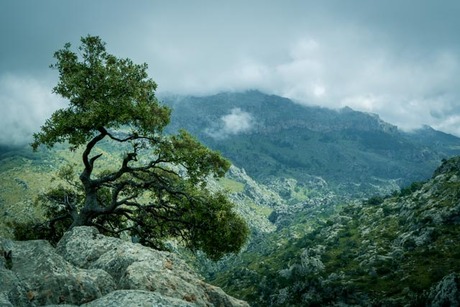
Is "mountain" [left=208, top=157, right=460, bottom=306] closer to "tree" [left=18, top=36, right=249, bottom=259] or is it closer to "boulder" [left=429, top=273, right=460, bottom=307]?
"boulder" [left=429, top=273, right=460, bottom=307]

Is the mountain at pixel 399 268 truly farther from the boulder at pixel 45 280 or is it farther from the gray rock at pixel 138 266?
the boulder at pixel 45 280

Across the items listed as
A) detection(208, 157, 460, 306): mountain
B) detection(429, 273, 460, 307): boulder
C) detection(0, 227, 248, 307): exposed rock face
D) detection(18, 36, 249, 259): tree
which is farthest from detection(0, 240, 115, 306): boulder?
detection(208, 157, 460, 306): mountain

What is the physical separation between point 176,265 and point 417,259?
120 metres

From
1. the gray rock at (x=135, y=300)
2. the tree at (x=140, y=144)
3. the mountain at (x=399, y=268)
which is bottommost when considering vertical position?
the mountain at (x=399, y=268)

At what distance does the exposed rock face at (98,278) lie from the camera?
11469 millimetres

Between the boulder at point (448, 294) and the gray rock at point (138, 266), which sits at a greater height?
the gray rock at point (138, 266)

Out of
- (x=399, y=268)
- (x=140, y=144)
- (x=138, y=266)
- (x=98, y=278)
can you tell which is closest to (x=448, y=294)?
(x=140, y=144)

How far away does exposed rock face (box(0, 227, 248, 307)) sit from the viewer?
11.5 m

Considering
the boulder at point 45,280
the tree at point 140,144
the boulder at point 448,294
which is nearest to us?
the boulder at point 45,280

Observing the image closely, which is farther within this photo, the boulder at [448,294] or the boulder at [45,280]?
the boulder at [448,294]

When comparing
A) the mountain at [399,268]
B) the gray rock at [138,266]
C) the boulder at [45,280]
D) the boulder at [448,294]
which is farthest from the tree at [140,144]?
the mountain at [399,268]

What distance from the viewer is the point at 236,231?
94.5 ft

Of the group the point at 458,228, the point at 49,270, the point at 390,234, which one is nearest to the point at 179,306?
the point at 49,270

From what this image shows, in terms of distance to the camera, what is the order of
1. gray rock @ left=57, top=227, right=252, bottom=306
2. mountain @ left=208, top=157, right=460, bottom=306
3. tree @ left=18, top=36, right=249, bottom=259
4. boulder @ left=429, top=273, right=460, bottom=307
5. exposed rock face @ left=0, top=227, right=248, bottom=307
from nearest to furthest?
exposed rock face @ left=0, top=227, right=248, bottom=307
gray rock @ left=57, top=227, right=252, bottom=306
tree @ left=18, top=36, right=249, bottom=259
boulder @ left=429, top=273, right=460, bottom=307
mountain @ left=208, top=157, right=460, bottom=306
